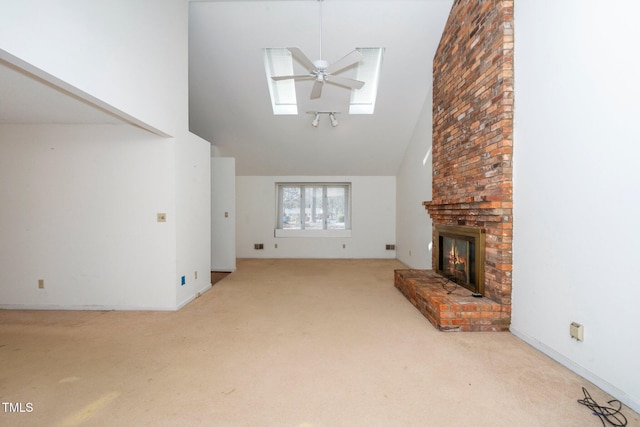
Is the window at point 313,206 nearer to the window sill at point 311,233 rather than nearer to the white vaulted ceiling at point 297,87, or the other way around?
the window sill at point 311,233

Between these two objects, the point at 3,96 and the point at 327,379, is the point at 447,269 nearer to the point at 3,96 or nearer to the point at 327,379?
the point at 327,379

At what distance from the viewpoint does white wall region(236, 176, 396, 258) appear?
23.4 ft

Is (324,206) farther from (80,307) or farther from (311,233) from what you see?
(80,307)

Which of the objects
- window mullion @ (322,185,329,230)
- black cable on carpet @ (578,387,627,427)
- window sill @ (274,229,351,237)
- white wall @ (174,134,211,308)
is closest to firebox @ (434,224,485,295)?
black cable on carpet @ (578,387,627,427)

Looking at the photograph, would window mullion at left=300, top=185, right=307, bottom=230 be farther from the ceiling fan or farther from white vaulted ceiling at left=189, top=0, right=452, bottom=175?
the ceiling fan

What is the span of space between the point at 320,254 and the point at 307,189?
64.8 inches

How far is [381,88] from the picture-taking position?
495cm

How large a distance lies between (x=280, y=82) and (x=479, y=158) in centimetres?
356

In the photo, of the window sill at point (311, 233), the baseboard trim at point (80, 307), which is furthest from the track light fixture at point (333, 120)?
the baseboard trim at point (80, 307)

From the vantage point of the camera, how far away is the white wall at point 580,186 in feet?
5.79

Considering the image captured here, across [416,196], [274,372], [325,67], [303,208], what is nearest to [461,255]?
[416,196]

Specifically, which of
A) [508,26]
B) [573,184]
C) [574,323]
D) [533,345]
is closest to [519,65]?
[508,26]

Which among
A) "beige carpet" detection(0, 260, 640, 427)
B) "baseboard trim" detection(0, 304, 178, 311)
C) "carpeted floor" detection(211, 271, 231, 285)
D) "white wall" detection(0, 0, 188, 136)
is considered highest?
"white wall" detection(0, 0, 188, 136)

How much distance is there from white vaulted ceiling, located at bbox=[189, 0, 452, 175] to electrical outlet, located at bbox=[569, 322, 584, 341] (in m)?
3.91
